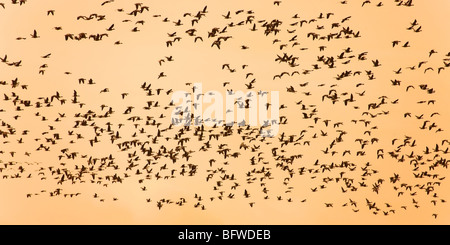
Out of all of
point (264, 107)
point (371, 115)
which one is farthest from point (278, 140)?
point (371, 115)

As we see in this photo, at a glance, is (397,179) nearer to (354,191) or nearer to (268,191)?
(354,191)
